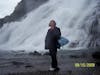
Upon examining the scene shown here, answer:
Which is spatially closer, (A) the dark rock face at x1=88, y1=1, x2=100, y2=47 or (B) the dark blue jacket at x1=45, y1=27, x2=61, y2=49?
(B) the dark blue jacket at x1=45, y1=27, x2=61, y2=49

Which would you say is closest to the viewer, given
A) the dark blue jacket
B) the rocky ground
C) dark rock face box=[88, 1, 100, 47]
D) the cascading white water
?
the rocky ground

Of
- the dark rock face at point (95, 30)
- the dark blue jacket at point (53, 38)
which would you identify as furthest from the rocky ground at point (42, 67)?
the dark rock face at point (95, 30)

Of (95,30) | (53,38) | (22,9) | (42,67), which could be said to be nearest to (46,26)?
(95,30)

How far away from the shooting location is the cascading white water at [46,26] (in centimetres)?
3588

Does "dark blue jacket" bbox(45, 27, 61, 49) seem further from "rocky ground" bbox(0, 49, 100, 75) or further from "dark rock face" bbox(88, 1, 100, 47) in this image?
"dark rock face" bbox(88, 1, 100, 47)

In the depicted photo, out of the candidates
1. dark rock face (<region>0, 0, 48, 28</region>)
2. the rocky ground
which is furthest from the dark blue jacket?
dark rock face (<region>0, 0, 48, 28</region>)

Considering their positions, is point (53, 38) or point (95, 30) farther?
point (95, 30)

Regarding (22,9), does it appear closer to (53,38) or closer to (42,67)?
(42,67)

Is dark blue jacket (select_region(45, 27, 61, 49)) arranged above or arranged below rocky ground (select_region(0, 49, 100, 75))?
above

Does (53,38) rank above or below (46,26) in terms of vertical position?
below

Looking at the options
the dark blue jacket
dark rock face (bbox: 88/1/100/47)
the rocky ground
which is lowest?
the rocky ground

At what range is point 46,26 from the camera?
39.8m

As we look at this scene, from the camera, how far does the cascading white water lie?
35875 millimetres

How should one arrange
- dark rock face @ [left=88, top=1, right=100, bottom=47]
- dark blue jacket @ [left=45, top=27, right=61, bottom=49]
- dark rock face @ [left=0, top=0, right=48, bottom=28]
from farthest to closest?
dark rock face @ [left=0, top=0, right=48, bottom=28]
dark rock face @ [left=88, top=1, right=100, bottom=47]
dark blue jacket @ [left=45, top=27, right=61, bottom=49]
